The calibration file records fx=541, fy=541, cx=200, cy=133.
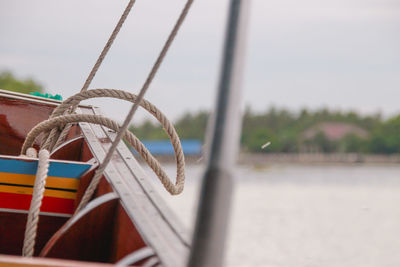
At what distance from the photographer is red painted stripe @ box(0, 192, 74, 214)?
76.5 inches

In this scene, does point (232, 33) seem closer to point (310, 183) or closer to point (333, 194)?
point (333, 194)

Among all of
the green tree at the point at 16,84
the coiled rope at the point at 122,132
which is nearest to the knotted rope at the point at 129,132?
the coiled rope at the point at 122,132

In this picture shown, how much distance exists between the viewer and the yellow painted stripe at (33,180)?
75.9 inches

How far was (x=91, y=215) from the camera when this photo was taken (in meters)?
1.56

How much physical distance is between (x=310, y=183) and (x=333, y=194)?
757 centimetres

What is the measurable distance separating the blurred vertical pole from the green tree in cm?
3138

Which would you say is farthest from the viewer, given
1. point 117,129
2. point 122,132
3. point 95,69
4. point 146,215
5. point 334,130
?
point 334,130

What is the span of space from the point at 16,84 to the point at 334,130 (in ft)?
134

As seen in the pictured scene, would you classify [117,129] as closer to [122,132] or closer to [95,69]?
[95,69]

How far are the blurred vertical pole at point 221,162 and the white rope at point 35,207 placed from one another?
0.83 metres

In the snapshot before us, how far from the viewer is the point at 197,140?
1935 inches

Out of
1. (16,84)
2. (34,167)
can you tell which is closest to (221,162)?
(34,167)

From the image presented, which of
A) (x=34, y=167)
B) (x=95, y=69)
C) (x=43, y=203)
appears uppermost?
(x=95, y=69)

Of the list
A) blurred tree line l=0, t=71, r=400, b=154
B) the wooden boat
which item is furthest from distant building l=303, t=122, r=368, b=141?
the wooden boat
